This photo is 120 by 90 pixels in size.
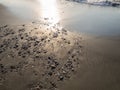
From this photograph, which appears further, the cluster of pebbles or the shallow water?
the shallow water

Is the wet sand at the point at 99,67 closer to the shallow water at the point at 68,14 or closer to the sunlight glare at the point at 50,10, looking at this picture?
the shallow water at the point at 68,14

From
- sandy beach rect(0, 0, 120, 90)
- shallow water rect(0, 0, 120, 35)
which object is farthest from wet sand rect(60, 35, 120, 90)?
shallow water rect(0, 0, 120, 35)

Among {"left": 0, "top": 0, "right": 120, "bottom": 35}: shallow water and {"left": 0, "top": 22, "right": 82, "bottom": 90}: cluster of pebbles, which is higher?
{"left": 0, "top": 0, "right": 120, "bottom": 35}: shallow water

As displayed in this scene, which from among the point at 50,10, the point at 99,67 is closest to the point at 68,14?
the point at 50,10

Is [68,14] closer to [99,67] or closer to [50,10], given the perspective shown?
[50,10]

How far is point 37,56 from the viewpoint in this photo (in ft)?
28.0

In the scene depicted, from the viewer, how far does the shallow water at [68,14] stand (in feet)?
35.4

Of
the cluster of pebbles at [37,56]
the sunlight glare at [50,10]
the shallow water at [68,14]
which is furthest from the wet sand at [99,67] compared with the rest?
the sunlight glare at [50,10]

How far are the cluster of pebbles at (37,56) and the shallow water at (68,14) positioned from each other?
110cm

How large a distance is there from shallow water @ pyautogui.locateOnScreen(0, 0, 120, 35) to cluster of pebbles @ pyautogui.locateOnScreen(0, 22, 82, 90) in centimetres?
110

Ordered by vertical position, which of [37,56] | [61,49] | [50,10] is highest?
[50,10]

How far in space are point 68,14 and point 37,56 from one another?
201 inches

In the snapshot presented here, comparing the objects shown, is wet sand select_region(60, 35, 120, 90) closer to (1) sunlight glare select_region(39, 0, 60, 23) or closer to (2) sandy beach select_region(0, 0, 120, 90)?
(2) sandy beach select_region(0, 0, 120, 90)

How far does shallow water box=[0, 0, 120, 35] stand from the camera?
425 inches
